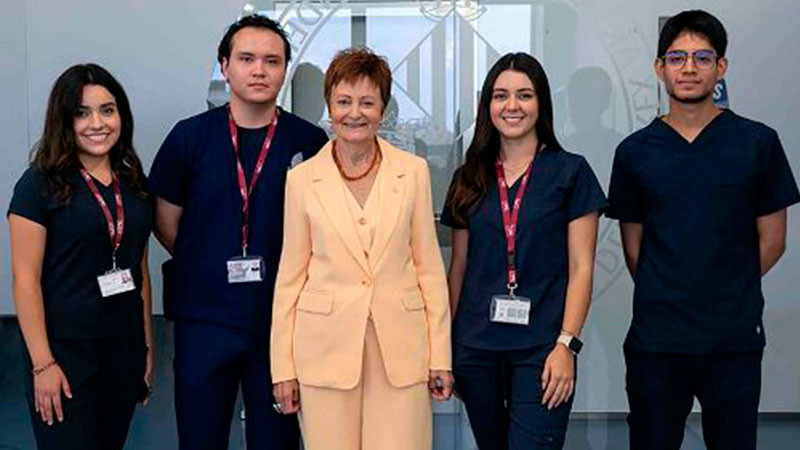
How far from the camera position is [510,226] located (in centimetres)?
243

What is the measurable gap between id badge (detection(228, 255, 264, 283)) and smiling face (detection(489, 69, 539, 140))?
2.61 feet

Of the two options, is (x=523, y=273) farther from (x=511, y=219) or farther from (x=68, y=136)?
(x=68, y=136)

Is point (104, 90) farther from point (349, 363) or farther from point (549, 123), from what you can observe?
point (549, 123)

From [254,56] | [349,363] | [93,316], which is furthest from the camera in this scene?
[254,56]

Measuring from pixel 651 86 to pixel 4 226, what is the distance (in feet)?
9.16

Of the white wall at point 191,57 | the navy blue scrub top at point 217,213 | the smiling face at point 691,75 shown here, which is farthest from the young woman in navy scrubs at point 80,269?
the smiling face at point 691,75

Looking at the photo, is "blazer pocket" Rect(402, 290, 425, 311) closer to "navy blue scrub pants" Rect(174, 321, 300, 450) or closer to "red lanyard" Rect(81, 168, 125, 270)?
"navy blue scrub pants" Rect(174, 321, 300, 450)

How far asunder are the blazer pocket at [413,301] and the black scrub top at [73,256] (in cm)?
82

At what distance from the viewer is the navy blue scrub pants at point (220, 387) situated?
261 centimetres

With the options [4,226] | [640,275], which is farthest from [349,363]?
[4,226]

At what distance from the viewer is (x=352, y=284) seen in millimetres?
2314

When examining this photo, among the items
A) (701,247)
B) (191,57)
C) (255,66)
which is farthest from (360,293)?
(191,57)

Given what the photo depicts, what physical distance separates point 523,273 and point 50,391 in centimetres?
130

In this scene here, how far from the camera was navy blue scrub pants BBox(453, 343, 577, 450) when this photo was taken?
2373mm
